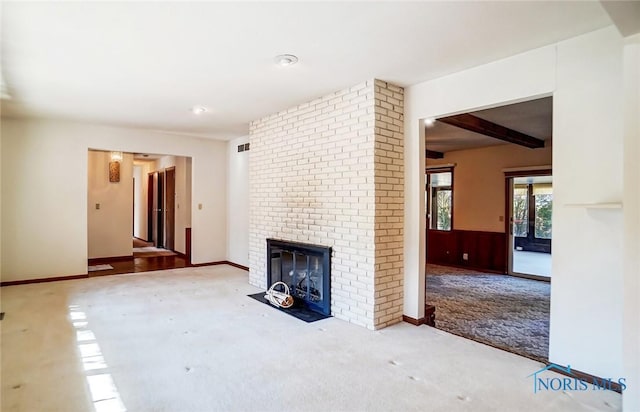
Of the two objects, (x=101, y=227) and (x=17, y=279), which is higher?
(x=101, y=227)

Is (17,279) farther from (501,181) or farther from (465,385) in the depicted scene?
(501,181)

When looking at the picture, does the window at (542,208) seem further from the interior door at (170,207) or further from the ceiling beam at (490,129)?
the interior door at (170,207)

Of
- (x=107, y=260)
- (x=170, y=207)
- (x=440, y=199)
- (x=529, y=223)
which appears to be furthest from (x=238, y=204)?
(x=529, y=223)

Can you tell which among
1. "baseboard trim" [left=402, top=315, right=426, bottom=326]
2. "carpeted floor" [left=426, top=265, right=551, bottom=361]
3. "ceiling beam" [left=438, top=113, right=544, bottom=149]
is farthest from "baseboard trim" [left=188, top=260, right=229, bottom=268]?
"ceiling beam" [left=438, top=113, right=544, bottom=149]

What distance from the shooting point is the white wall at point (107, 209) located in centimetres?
738

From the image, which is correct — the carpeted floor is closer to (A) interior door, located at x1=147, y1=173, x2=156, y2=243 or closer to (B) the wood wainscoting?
(B) the wood wainscoting

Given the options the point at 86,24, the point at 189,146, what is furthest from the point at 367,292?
the point at 189,146

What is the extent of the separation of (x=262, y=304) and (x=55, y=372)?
2.14 meters

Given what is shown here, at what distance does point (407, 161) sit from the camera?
149 inches

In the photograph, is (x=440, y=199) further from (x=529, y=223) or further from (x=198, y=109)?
(x=198, y=109)

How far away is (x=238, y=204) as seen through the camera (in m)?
6.78

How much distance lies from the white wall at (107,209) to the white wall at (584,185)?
7.67 meters

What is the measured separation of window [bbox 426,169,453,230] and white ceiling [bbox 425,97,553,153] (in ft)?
2.57

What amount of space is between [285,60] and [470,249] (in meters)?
6.12
